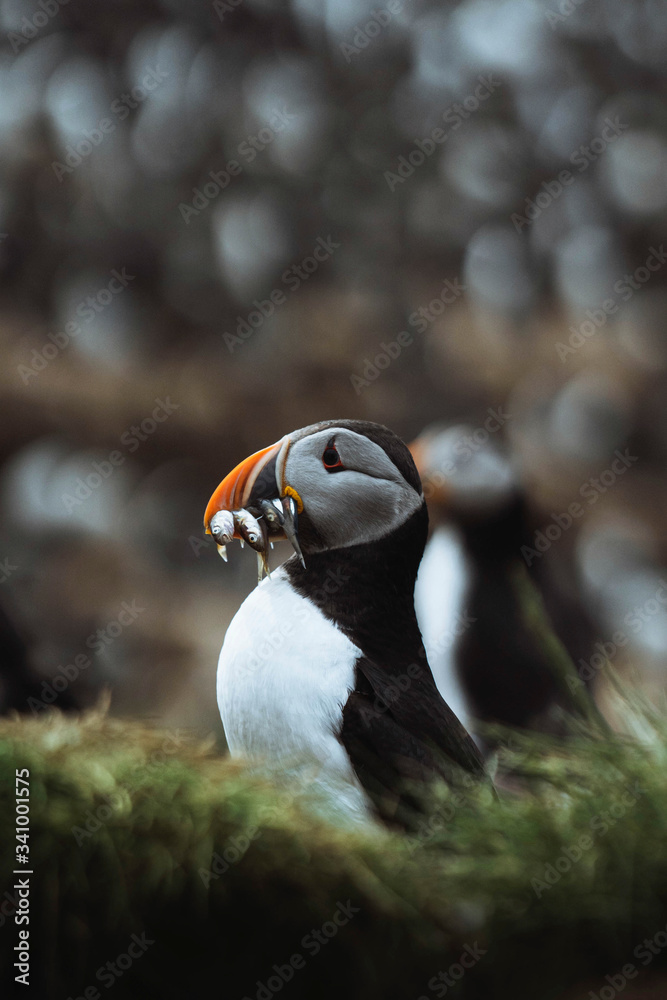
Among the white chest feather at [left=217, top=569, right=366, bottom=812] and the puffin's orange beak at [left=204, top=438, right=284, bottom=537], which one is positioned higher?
the puffin's orange beak at [left=204, top=438, right=284, bottom=537]

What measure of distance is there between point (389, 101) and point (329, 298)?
0.85 m

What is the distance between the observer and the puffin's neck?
39.1 inches

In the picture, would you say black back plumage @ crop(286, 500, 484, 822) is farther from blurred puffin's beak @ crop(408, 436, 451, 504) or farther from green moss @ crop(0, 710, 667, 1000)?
blurred puffin's beak @ crop(408, 436, 451, 504)

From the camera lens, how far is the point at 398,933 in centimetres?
48

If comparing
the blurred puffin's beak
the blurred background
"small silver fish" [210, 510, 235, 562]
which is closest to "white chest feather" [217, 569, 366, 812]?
"small silver fish" [210, 510, 235, 562]

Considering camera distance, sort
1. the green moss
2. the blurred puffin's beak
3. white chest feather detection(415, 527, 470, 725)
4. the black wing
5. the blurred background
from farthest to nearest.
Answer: the blurred background < the blurred puffin's beak < white chest feather detection(415, 527, 470, 725) < the black wing < the green moss

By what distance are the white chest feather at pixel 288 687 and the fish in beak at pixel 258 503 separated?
0.24ft

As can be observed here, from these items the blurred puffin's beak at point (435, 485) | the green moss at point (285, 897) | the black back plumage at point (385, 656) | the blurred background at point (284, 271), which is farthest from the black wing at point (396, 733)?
the blurred background at point (284, 271)

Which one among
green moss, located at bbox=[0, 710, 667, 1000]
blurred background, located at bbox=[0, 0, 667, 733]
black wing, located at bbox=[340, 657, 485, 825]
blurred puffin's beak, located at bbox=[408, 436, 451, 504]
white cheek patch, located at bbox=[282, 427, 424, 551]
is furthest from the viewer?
blurred background, located at bbox=[0, 0, 667, 733]

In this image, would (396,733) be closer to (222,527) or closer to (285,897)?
(222,527)

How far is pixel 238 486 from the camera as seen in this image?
924 millimetres

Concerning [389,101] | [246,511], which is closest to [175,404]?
[389,101]

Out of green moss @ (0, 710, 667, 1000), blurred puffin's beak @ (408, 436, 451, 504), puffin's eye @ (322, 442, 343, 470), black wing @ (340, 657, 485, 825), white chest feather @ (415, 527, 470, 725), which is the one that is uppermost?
puffin's eye @ (322, 442, 343, 470)

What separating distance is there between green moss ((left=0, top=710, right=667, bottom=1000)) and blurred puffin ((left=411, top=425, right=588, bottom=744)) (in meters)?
0.83
